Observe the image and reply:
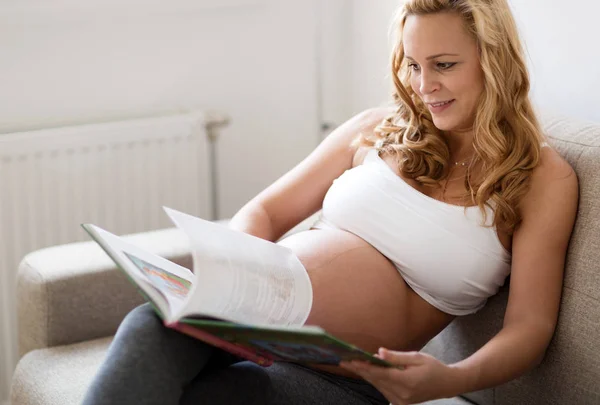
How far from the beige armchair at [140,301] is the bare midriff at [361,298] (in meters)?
0.16

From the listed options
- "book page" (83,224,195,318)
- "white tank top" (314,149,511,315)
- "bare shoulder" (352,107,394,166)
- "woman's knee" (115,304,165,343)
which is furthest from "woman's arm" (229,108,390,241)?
"woman's knee" (115,304,165,343)

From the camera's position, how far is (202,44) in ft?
8.48

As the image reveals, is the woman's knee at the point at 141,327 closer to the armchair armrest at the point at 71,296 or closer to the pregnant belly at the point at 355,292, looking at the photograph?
the pregnant belly at the point at 355,292

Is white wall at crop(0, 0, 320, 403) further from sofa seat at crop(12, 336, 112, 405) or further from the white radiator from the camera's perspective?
sofa seat at crop(12, 336, 112, 405)

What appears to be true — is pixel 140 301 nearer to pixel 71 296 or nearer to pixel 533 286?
pixel 71 296

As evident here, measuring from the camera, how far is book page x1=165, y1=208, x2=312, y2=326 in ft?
4.09

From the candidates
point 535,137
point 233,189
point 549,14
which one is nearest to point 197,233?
point 535,137

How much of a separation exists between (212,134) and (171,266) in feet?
3.80

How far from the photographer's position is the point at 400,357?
127 cm

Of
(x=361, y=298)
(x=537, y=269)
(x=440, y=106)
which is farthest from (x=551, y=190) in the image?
(x=361, y=298)

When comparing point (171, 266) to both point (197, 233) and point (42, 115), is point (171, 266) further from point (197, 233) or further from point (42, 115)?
point (42, 115)

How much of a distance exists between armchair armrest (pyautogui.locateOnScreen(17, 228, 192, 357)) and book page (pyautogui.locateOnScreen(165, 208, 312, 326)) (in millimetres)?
533

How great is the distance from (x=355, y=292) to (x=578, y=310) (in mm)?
371

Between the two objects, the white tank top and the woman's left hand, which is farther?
the white tank top
